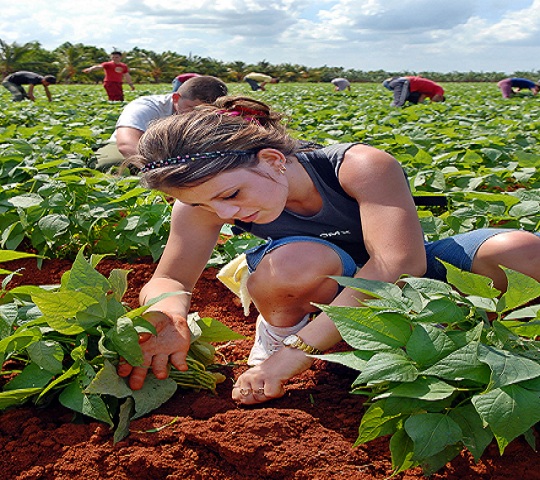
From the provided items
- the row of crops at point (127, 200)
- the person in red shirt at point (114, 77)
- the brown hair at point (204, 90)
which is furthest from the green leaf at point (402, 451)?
the person in red shirt at point (114, 77)

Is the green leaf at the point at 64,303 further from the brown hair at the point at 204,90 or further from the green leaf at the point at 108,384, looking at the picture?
the brown hair at the point at 204,90

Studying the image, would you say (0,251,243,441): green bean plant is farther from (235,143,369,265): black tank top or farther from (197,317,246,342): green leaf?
(235,143,369,265): black tank top

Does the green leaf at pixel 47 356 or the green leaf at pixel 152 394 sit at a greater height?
the green leaf at pixel 47 356

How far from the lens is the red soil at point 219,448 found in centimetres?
141

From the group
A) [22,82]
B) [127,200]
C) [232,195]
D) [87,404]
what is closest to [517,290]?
[232,195]

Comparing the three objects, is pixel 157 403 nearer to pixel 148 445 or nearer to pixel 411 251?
pixel 148 445

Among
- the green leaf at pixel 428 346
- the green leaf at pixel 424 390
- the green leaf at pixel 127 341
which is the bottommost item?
the green leaf at pixel 127 341

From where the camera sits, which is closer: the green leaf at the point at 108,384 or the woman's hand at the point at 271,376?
the green leaf at the point at 108,384

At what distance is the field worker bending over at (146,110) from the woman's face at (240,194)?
2.23m

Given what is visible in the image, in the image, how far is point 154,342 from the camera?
65.1 inches

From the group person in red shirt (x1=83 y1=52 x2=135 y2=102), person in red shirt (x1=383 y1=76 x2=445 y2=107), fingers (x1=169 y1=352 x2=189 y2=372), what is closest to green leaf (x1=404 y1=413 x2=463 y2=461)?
fingers (x1=169 y1=352 x2=189 y2=372)

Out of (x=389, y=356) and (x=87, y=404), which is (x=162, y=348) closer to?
(x=87, y=404)

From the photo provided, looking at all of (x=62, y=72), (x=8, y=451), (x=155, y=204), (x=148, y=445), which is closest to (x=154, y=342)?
(x=148, y=445)

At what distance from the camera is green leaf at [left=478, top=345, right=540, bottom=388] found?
1.18m
